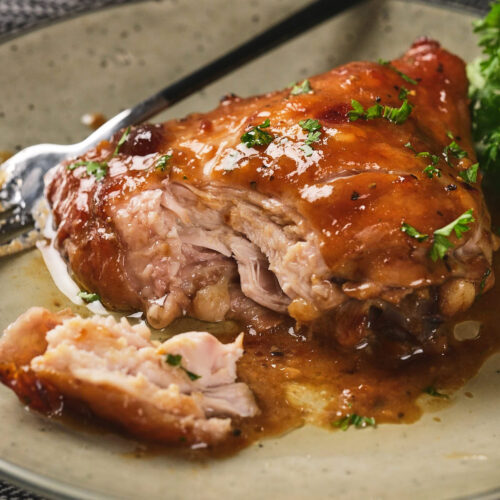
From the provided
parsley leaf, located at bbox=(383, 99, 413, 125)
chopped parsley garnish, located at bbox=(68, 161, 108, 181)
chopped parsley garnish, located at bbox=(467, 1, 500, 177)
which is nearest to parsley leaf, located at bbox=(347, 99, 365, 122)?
parsley leaf, located at bbox=(383, 99, 413, 125)

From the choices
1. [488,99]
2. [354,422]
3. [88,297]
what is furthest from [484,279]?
[88,297]

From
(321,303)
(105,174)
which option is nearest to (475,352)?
(321,303)

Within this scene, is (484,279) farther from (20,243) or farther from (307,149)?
(20,243)

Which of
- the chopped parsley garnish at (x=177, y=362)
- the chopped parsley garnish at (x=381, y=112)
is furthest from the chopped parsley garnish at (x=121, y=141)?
the chopped parsley garnish at (x=177, y=362)

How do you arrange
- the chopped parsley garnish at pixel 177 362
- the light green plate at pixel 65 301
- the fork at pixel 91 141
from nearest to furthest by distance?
the light green plate at pixel 65 301
the chopped parsley garnish at pixel 177 362
the fork at pixel 91 141

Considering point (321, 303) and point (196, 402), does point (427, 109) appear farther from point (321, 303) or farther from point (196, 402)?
point (196, 402)

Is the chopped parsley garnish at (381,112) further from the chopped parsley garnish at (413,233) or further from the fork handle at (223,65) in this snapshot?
the fork handle at (223,65)

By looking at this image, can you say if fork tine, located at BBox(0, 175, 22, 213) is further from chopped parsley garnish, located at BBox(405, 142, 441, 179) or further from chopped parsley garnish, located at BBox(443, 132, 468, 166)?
chopped parsley garnish, located at BBox(443, 132, 468, 166)
